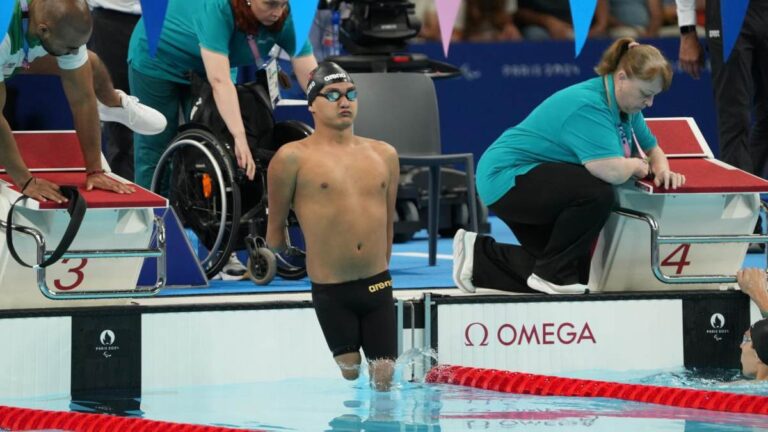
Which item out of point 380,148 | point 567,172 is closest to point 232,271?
point 567,172

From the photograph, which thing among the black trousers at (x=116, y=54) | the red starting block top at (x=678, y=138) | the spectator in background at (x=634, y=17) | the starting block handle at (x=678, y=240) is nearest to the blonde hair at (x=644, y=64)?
the starting block handle at (x=678, y=240)

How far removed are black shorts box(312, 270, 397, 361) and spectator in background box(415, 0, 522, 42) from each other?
580 cm

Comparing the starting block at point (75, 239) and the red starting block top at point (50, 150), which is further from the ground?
the red starting block top at point (50, 150)

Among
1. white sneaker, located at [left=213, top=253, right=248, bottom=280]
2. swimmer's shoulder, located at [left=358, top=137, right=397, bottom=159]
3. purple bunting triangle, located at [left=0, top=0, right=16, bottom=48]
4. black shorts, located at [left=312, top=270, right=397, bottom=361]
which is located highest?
purple bunting triangle, located at [left=0, top=0, right=16, bottom=48]

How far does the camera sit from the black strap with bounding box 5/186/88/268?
4.91m

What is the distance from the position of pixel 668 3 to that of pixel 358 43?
323 centimetres

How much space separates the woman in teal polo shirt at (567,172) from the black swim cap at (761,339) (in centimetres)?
69

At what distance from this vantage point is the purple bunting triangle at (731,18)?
4.85 meters

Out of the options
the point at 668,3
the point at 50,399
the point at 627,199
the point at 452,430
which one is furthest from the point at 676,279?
the point at 668,3

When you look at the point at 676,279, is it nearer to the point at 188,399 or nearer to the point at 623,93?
the point at 623,93

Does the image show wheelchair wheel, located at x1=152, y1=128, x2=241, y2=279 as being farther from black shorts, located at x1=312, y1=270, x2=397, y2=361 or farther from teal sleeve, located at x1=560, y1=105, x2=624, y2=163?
teal sleeve, located at x1=560, y1=105, x2=624, y2=163

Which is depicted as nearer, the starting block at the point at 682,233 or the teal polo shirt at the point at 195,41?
the starting block at the point at 682,233

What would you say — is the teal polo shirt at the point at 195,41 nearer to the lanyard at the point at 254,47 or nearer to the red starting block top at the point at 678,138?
the lanyard at the point at 254,47

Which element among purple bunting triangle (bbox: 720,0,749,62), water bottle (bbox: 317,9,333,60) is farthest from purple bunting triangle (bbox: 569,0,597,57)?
water bottle (bbox: 317,9,333,60)
